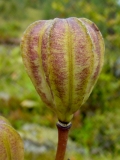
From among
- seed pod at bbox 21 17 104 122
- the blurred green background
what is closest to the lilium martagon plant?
seed pod at bbox 21 17 104 122

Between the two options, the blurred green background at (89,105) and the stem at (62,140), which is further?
the blurred green background at (89,105)

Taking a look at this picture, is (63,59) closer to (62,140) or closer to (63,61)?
(63,61)

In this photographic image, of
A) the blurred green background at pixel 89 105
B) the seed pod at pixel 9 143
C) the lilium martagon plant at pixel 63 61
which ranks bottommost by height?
the blurred green background at pixel 89 105

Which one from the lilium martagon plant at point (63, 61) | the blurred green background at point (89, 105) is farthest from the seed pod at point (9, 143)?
the blurred green background at point (89, 105)

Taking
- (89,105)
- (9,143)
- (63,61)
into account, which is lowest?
(89,105)

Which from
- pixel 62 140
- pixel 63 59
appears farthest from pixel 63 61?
pixel 62 140

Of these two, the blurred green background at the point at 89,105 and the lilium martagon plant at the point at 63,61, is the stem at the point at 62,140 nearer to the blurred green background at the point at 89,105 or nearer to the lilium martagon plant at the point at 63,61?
the lilium martagon plant at the point at 63,61

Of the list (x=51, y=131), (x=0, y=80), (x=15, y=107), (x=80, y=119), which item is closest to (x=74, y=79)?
(x=51, y=131)

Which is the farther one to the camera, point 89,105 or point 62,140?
point 89,105
